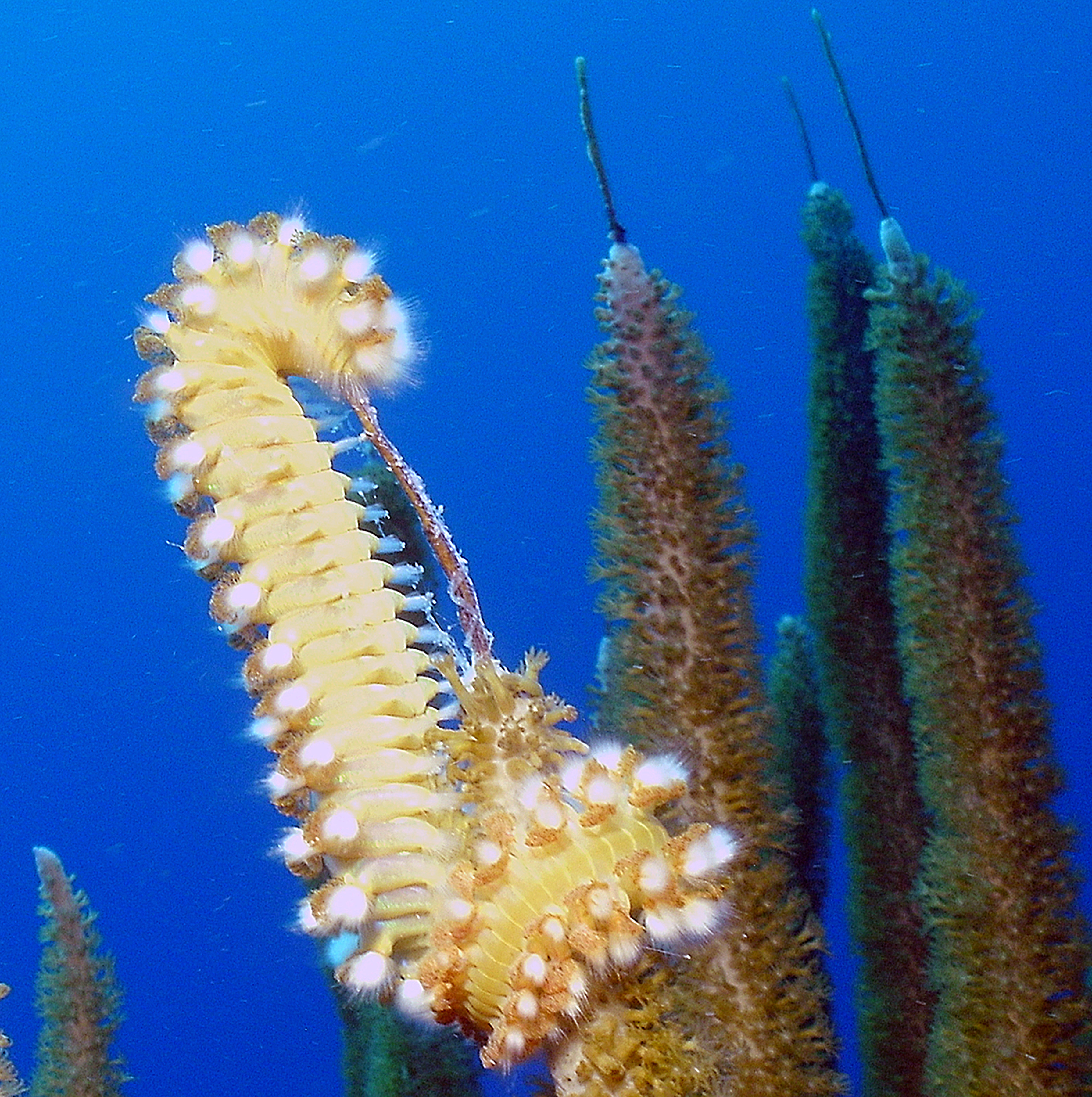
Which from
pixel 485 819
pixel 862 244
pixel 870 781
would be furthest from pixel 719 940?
pixel 862 244

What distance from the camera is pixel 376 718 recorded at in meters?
1.95

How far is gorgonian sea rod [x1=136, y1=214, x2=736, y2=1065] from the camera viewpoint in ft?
5.42

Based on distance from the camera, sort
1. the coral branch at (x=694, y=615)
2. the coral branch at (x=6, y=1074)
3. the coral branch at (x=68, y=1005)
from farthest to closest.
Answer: the coral branch at (x=68, y=1005)
the coral branch at (x=694, y=615)
the coral branch at (x=6, y=1074)

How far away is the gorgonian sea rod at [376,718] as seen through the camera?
65.0 inches

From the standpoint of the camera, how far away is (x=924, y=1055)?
9.92 ft

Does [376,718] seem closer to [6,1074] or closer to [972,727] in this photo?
[6,1074]

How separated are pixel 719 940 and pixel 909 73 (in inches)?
1275

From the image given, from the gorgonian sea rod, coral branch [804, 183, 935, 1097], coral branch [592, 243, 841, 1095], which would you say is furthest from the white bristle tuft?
coral branch [804, 183, 935, 1097]

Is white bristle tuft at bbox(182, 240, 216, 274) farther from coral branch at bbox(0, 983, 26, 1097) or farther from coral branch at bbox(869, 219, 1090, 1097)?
coral branch at bbox(869, 219, 1090, 1097)

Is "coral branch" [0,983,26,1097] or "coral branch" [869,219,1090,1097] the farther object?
"coral branch" [869,219,1090,1097]

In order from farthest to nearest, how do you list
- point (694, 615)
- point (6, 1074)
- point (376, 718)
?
point (694, 615) → point (6, 1074) → point (376, 718)

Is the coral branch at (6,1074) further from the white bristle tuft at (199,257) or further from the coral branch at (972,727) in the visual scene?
the coral branch at (972,727)

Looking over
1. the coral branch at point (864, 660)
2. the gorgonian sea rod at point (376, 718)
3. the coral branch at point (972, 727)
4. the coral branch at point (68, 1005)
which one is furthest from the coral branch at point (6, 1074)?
the coral branch at point (864, 660)

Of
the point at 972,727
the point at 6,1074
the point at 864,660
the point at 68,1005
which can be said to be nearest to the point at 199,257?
the point at 6,1074
